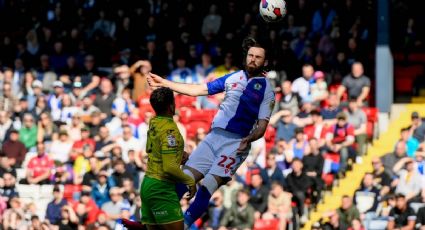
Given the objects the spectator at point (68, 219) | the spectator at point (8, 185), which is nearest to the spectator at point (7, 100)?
the spectator at point (8, 185)

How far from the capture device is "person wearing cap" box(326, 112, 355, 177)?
23.1 metres

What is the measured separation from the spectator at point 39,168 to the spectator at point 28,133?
0.78 metres

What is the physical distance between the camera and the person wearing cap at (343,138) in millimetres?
23109

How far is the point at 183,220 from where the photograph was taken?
14086 mm

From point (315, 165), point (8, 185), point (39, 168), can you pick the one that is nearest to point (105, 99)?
point (39, 168)

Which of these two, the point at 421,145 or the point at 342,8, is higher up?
the point at 342,8

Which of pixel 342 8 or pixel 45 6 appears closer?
pixel 342 8

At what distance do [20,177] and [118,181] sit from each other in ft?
8.39

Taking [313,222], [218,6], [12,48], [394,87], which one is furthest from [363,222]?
[12,48]

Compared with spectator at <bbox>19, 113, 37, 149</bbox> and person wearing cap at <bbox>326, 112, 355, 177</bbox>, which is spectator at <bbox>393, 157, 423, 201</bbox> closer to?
person wearing cap at <bbox>326, 112, 355, 177</bbox>

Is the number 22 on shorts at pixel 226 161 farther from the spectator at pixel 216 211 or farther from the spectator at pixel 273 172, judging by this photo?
the spectator at pixel 273 172

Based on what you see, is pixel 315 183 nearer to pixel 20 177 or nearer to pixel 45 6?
pixel 20 177

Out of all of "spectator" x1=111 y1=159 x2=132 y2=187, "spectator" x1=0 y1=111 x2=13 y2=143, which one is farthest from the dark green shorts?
"spectator" x1=0 y1=111 x2=13 y2=143

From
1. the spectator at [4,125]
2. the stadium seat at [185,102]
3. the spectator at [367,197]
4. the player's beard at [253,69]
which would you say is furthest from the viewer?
the spectator at [4,125]
